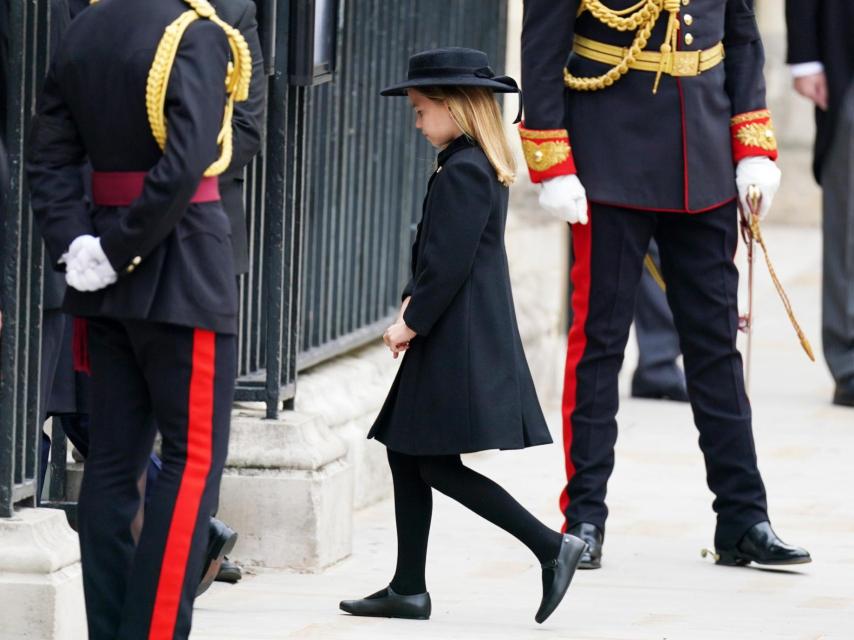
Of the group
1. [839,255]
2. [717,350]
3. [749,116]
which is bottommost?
[839,255]

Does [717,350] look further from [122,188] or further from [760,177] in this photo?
[122,188]

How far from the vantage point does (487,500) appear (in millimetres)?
4656

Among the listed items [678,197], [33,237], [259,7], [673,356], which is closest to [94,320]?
[33,237]

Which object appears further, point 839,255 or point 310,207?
point 839,255

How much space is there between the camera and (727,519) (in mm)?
5441

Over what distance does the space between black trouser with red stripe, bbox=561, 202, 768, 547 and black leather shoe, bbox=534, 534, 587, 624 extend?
67cm

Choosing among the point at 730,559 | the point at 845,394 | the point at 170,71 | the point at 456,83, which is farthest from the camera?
the point at 845,394

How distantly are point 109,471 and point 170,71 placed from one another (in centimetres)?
75

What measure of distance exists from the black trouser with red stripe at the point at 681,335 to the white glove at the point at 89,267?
184cm

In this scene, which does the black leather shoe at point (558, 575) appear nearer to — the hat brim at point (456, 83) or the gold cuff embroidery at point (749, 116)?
the hat brim at point (456, 83)

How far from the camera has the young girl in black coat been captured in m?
4.56

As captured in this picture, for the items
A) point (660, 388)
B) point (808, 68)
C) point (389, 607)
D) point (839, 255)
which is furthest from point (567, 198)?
point (839, 255)

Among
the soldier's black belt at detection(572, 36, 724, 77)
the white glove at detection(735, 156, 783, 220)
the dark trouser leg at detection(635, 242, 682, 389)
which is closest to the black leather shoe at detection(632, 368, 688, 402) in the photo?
the dark trouser leg at detection(635, 242, 682, 389)

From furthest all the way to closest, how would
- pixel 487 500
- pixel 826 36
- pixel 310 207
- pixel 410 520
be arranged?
pixel 826 36 < pixel 310 207 < pixel 410 520 < pixel 487 500
